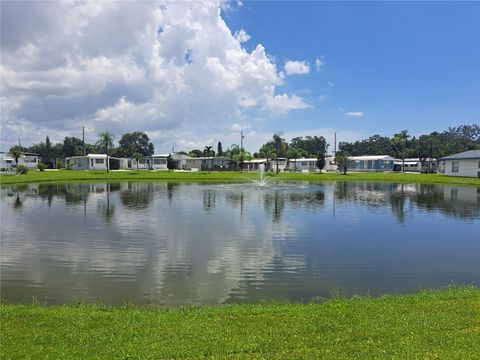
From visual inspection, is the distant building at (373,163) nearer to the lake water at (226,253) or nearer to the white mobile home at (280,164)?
the white mobile home at (280,164)

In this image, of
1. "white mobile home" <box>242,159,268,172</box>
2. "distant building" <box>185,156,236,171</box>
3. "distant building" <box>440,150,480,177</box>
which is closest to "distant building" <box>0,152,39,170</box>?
"distant building" <box>185,156,236,171</box>

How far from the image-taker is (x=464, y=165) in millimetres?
81938

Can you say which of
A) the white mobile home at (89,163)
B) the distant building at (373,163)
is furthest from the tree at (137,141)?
the distant building at (373,163)

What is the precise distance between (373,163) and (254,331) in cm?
12146

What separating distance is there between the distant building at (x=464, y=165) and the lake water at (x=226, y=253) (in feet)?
182

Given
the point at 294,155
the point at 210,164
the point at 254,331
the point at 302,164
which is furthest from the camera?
the point at 294,155

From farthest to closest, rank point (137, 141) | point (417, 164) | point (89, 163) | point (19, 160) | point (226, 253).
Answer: point (137, 141)
point (417, 164)
point (19, 160)
point (89, 163)
point (226, 253)

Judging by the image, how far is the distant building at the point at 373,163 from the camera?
121 metres

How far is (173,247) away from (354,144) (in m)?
185

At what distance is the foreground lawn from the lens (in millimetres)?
7152

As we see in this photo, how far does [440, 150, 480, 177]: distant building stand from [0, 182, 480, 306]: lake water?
55530 millimetres

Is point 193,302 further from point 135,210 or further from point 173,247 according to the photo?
point 135,210

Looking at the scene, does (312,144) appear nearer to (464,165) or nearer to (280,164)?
(280,164)

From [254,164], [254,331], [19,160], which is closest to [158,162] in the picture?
[254,164]
